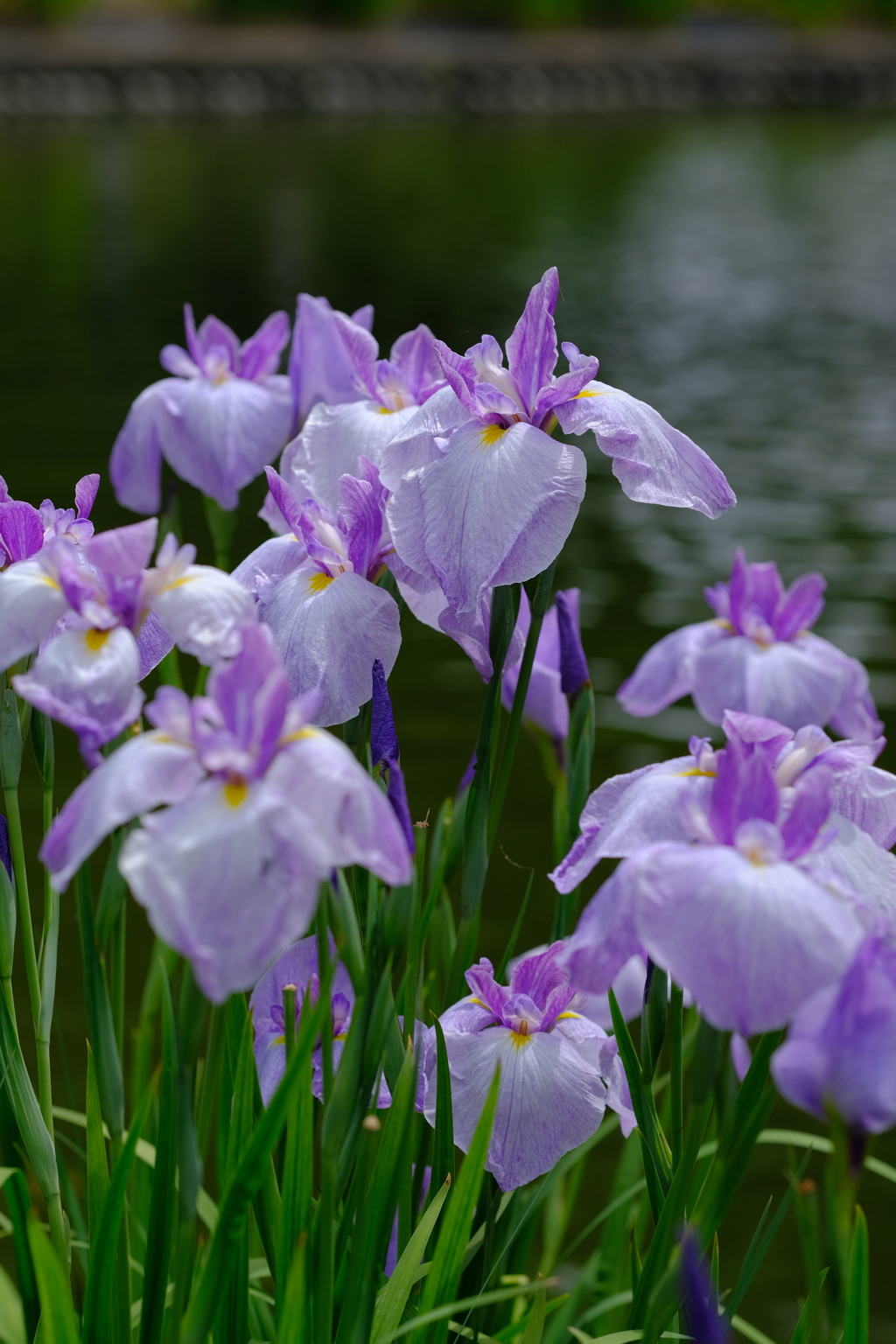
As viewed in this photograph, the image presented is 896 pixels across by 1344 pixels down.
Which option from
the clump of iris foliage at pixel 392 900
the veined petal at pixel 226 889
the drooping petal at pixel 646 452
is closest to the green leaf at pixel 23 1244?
the clump of iris foliage at pixel 392 900

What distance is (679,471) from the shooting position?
130 cm

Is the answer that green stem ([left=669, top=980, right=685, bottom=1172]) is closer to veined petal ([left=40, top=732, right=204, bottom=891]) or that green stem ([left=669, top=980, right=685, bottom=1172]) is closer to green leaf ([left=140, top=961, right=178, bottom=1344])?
green leaf ([left=140, top=961, right=178, bottom=1344])

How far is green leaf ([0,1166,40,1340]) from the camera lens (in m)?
1.37

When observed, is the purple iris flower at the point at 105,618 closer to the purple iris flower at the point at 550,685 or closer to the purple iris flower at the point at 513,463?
the purple iris flower at the point at 513,463

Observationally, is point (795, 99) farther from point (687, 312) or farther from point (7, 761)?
point (7, 761)

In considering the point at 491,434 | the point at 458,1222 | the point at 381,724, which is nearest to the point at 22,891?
the point at 381,724

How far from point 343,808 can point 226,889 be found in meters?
0.09

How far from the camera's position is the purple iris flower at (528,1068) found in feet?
4.31

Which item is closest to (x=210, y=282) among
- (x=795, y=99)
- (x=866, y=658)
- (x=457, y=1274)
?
(x=866, y=658)

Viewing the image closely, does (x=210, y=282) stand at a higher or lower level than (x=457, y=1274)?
higher

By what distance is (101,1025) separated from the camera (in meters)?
1.13

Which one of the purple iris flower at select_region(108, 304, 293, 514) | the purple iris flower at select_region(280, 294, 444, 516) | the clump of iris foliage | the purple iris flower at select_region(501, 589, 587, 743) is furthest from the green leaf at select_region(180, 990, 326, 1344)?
the purple iris flower at select_region(108, 304, 293, 514)

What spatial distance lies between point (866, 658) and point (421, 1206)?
486cm

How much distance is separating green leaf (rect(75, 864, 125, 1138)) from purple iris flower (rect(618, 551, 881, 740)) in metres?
0.97
